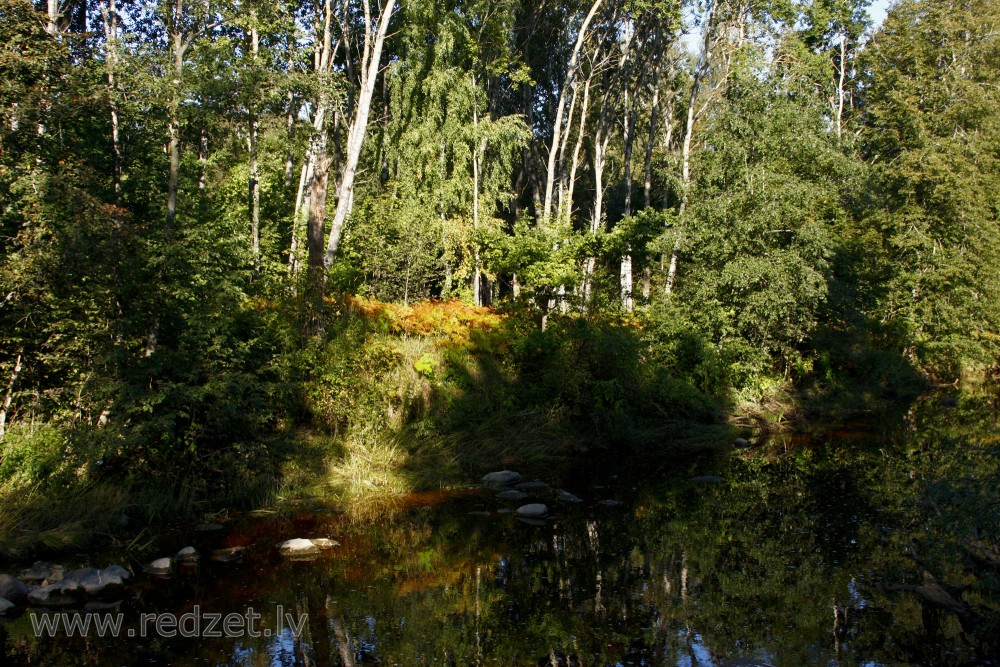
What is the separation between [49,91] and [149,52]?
2453mm

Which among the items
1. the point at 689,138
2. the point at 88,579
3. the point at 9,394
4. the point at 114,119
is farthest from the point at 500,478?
the point at 689,138

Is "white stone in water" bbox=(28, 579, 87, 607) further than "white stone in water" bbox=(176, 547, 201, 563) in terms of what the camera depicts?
No

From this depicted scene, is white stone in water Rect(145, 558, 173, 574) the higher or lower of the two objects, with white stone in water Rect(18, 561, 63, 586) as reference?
lower

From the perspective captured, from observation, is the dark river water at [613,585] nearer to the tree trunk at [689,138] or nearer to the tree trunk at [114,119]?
the tree trunk at [114,119]

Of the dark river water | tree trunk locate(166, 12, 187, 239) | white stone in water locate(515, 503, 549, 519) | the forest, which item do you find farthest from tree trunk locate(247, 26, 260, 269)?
the dark river water

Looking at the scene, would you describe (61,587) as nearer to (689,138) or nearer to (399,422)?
(399,422)

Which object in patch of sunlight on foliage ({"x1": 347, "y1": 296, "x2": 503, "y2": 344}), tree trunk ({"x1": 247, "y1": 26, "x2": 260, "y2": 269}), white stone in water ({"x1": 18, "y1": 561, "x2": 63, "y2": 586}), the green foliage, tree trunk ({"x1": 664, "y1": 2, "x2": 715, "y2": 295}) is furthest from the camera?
the green foliage

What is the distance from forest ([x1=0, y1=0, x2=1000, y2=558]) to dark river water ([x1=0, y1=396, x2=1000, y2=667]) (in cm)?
180

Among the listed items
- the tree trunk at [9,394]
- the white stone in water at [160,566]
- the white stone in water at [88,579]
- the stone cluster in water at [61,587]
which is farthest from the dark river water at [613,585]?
the tree trunk at [9,394]

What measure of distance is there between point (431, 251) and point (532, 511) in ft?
33.3

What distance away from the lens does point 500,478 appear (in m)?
12.0

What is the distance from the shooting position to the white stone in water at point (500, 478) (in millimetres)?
11906

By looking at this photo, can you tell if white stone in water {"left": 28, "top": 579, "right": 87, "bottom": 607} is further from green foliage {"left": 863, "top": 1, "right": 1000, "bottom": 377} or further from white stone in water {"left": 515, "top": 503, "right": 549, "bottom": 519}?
green foliage {"left": 863, "top": 1, "right": 1000, "bottom": 377}

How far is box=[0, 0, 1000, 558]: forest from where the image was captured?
30.0 ft
